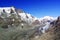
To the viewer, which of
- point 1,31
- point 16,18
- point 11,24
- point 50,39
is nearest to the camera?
point 50,39

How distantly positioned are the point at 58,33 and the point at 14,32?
19920 millimetres

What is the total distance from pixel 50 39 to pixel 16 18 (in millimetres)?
26247

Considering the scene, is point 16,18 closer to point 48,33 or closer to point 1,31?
point 1,31

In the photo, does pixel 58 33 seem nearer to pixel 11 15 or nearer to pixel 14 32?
pixel 14 32

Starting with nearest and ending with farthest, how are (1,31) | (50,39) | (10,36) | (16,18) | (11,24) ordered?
(50,39) < (10,36) < (1,31) < (11,24) < (16,18)

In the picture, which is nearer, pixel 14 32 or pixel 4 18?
pixel 14 32

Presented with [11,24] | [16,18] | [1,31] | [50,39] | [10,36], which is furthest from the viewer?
[16,18]

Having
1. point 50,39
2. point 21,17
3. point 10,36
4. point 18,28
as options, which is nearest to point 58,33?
point 50,39

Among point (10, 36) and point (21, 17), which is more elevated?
point (21, 17)

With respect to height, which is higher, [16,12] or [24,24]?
[16,12]

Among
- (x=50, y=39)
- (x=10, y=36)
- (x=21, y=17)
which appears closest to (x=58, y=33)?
(x=50, y=39)

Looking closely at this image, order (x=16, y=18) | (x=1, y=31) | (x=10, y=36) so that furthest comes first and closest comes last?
(x=16, y=18), (x=1, y=31), (x=10, y=36)

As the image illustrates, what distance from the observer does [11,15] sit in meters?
50.6

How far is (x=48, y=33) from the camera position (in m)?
27.8
